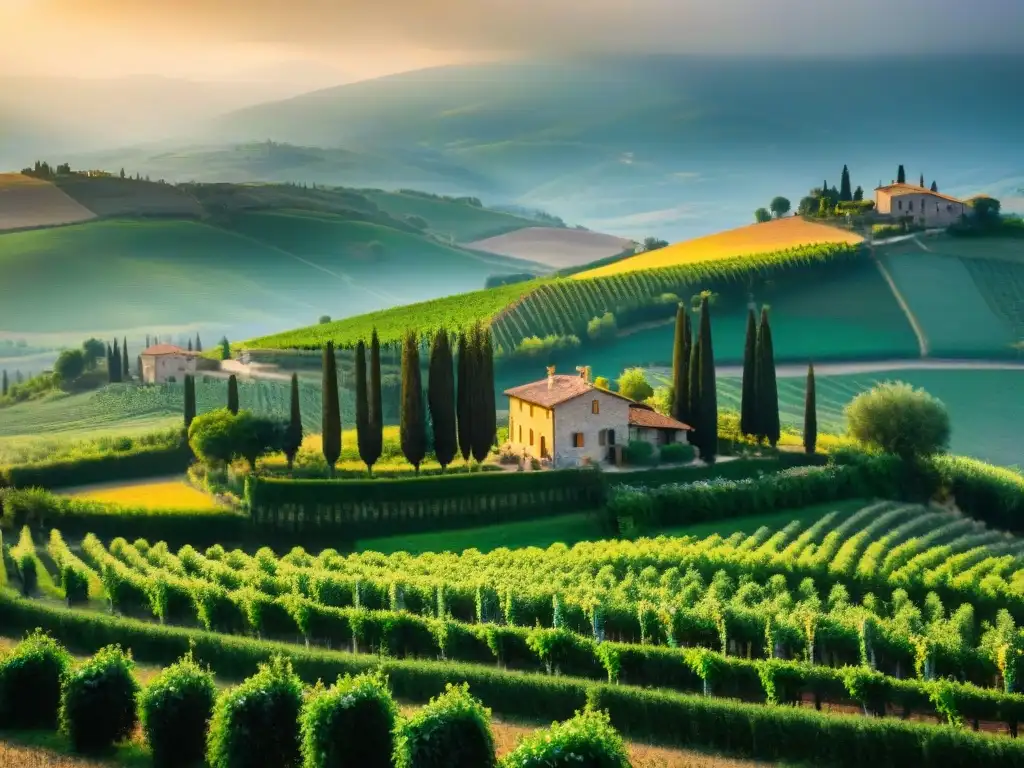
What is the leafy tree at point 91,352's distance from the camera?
67688 millimetres

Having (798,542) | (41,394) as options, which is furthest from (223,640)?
(41,394)

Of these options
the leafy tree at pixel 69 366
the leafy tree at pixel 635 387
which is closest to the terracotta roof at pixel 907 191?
the leafy tree at pixel 635 387

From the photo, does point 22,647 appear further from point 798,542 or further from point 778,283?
point 778,283

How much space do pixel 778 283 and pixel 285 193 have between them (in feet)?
251

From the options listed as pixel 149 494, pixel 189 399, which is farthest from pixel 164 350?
pixel 149 494

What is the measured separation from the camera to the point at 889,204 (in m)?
85.8

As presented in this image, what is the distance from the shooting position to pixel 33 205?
11188cm

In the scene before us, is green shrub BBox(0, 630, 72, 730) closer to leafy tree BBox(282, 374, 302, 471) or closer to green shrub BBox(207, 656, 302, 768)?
green shrub BBox(207, 656, 302, 768)

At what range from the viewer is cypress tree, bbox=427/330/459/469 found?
46.2 m

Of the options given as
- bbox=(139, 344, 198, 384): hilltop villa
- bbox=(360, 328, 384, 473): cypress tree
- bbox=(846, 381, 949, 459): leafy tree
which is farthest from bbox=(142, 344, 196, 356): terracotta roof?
bbox=(846, 381, 949, 459): leafy tree

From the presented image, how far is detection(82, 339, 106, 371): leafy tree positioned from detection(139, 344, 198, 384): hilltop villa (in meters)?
6.54

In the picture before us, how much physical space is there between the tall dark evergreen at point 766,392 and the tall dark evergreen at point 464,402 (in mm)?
10380

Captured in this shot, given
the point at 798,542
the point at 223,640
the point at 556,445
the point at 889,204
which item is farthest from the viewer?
the point at 889,204

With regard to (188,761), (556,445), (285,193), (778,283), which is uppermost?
(285,193)
